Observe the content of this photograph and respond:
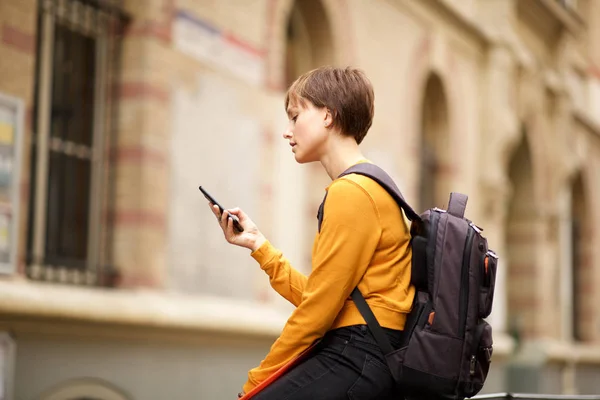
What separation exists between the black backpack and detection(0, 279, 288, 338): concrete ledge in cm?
396

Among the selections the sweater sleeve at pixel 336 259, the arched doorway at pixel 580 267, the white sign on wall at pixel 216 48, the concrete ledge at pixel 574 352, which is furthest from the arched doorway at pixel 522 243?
the sweater sleeve at pixel 336 259

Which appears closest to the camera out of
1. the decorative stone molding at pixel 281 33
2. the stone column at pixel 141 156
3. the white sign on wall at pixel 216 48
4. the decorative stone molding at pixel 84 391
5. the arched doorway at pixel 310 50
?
the decorative stone molding at pixel 84 391

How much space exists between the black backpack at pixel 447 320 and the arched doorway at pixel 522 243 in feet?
48.8

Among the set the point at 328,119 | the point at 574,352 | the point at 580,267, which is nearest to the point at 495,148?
the point at 574,352

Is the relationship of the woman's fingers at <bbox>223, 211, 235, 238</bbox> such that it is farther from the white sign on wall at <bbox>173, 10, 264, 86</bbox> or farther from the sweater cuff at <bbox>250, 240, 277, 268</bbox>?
the white sign on wall at <bbox>173, 10, 264, 86</bbox>

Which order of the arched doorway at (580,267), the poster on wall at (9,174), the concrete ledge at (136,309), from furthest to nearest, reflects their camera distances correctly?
the arched doorway at (580,267), the poster on wall at (9,174), the concrete ledge at (136,309)

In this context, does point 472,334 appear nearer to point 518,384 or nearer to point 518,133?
point 518,384

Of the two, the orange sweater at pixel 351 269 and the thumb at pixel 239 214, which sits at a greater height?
the thumb at pixel 239 214

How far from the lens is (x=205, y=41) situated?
827 centimetres

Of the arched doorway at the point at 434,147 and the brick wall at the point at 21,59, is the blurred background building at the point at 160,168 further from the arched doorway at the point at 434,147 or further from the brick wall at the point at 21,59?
the arched doorway at the point at 434,147

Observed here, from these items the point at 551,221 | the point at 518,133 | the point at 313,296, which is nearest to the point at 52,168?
the point at 313,296

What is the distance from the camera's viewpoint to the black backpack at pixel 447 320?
255cm

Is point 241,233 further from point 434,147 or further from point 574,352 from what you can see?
point 574,352

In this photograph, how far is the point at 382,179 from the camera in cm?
262
